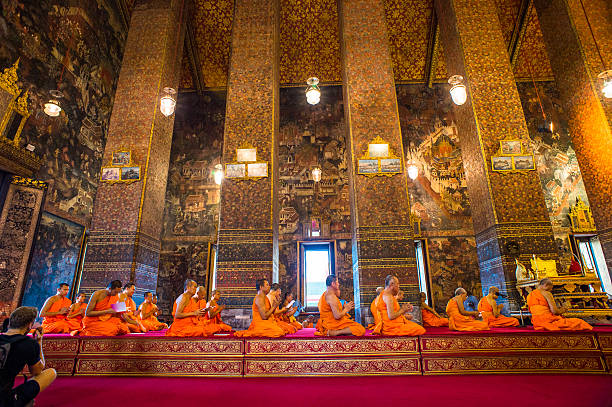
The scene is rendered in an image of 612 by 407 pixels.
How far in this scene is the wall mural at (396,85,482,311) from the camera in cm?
1088

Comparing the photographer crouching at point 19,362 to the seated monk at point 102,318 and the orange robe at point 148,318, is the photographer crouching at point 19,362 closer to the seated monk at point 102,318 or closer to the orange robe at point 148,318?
the seated monk at point 102,318

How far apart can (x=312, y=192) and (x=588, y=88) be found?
8.00m

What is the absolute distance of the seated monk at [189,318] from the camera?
5.29 meters

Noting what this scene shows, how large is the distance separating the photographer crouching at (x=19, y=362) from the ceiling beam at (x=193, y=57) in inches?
469

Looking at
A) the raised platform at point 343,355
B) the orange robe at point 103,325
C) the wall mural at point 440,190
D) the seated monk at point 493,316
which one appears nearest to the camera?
the raised platform at point 343,355

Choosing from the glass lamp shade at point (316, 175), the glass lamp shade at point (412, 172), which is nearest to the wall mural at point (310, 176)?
the glass lamp shade at point (316, 175)

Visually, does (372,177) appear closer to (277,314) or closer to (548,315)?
(277,314)

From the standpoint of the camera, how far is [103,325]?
5.22 m

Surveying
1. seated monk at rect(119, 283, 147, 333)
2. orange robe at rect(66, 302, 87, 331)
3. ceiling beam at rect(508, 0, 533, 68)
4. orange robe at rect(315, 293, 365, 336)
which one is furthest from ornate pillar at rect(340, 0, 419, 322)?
ceiling beam at rect(508, 0, 533, 68)

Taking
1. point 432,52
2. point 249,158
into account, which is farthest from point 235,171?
point 432,52

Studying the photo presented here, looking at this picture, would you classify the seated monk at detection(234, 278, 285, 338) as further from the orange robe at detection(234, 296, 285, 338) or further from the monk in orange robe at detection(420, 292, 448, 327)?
the monk in orange robe at detection(420, 292, 448, 327)

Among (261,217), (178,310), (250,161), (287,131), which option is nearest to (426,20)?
(287,131)

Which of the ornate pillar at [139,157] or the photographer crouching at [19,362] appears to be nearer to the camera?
the photographer crouching at [19,362]

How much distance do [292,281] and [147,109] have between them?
6.61 meters
